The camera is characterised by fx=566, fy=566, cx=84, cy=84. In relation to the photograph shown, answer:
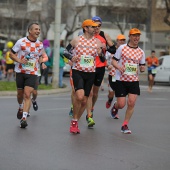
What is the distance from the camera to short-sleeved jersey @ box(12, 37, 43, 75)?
409 inches

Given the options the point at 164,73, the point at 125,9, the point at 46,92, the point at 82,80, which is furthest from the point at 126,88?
the point at 125,9

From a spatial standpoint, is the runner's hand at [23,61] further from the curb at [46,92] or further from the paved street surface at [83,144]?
the curb at [46,92]

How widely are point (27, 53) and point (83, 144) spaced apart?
2630 mm

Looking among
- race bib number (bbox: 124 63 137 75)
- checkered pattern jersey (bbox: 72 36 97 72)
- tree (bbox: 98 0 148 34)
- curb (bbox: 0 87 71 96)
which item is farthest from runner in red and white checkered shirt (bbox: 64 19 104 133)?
tree (bbox: 98 0 148 34)

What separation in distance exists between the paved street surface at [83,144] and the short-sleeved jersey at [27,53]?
3.45ft

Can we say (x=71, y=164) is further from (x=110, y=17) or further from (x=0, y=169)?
(x=110, y=17)

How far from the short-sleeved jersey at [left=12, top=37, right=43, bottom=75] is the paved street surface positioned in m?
1.05

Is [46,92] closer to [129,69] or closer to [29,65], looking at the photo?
[29,65]

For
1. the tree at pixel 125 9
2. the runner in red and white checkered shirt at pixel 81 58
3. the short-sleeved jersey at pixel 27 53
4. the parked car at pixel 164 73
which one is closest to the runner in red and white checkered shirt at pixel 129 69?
the runner in red and white checkered shirt at pixel 81 58

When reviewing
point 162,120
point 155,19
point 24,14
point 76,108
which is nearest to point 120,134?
point 76,108

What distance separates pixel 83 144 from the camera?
8.52 m

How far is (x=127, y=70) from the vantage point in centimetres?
997

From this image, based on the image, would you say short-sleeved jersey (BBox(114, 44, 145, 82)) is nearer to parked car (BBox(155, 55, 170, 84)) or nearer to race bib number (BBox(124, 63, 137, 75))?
race bib number (BBox(124, 63, 137, 75))

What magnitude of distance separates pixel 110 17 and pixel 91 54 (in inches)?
2007
